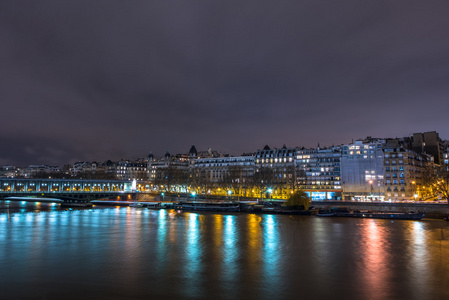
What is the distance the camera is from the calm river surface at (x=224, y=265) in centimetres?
1742

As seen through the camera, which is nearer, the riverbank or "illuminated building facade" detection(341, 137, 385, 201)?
the riverbank

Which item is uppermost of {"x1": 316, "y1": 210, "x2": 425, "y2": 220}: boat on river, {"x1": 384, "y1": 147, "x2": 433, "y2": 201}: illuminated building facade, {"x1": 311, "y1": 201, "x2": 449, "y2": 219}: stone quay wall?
{"x1": 384, "y1": 147, "x2": 433, "y2": 201}: illuminated building facade

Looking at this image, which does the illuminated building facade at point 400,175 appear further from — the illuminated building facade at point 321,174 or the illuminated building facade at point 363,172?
the illuminated building facade at point 321,174

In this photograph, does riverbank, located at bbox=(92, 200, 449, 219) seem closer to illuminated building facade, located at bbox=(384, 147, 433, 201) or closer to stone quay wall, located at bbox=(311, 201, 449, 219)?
stone quay wall, located at bbox=(311, 201, 449, 219)

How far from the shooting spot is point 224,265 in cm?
2272

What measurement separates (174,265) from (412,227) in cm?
3311

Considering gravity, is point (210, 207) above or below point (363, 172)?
below

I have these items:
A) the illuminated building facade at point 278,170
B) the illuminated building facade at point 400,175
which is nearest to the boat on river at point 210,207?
the illuminated building facade at point 278,170

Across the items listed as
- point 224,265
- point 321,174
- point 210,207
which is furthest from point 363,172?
point 224,265

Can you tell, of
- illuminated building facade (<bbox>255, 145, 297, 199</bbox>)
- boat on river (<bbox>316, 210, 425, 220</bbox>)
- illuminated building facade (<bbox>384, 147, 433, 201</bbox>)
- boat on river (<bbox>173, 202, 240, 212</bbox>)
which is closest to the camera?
boat on river (<bbox>316, 210, 425, 220</bbox>)

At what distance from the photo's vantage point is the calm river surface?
57.2 ft

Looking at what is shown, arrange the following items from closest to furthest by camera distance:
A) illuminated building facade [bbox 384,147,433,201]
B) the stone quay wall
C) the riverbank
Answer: the stone quay wall
the riverbank
illuminated building facade [bbox 384,147,433,201]

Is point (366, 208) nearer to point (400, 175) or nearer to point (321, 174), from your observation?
point (400, 175)

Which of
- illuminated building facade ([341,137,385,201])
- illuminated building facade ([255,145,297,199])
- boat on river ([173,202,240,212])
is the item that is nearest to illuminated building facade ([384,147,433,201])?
illuminated building facade ([341,137,385,201])
